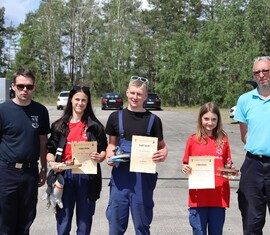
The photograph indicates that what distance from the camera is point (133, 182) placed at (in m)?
4.29

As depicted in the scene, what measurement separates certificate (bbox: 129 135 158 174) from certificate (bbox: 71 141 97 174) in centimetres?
42

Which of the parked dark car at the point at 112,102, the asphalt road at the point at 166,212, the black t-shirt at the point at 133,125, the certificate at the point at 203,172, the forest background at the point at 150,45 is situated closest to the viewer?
the black t-shirt at the point at 133,125

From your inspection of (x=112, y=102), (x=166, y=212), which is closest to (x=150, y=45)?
(x=112, y=102)

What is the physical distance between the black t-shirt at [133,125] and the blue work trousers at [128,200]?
0.34m

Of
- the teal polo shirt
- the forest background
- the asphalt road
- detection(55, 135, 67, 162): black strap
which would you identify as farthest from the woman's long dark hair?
the forest background

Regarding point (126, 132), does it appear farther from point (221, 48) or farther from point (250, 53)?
point (221, 48)

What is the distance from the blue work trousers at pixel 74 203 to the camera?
4367mm

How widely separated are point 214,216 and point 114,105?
31.5 meters

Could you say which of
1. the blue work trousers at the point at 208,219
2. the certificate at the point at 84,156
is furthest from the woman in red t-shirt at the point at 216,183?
the certificate at the point at 84,156

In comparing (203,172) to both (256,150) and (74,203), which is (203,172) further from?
(74,203)

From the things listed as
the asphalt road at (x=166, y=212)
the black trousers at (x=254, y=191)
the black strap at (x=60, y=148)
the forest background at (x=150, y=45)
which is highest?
the forest background at (x=150, y=45)

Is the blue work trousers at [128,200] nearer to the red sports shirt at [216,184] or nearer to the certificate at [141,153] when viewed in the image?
the certificate at [141,153]

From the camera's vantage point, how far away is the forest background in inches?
1527

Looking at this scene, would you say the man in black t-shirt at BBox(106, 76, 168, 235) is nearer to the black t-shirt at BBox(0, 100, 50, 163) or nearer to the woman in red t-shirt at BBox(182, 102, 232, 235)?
the woman in red t-shirt at BBox(182, 102, 232, 235)
